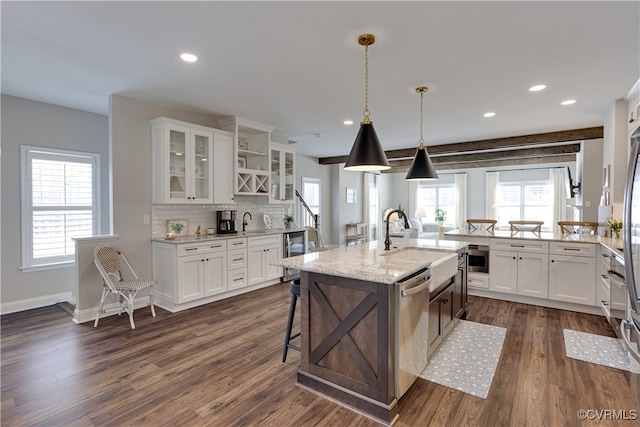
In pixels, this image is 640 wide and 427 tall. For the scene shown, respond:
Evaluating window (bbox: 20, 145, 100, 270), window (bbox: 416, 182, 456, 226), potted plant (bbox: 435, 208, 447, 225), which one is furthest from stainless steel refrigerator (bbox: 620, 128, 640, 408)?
potted plant (bbox: 435, 208, 447, 225)

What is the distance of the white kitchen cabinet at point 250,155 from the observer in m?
4.78

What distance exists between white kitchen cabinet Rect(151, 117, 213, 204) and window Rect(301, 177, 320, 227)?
3531 mm

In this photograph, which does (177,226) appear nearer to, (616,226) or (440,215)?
(616,226)

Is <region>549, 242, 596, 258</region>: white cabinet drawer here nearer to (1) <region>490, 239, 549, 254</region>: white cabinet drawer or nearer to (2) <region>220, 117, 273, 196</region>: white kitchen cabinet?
(1) <region>490, 239, 549, 254</region>: white cabinet drawer

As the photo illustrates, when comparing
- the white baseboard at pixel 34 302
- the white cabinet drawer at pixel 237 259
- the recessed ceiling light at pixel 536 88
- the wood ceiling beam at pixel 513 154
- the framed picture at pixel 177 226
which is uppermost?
the recessed ceiling light at pixel 536 88

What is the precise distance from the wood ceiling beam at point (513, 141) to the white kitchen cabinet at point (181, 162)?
4458 millimetres

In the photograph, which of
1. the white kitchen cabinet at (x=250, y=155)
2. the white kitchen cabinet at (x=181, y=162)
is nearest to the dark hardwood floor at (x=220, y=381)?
the white kitchen cabinet at (x=181, y=162)

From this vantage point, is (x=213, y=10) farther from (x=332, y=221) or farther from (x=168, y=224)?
(x=332, y=221)

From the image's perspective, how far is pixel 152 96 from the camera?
3.84 metres

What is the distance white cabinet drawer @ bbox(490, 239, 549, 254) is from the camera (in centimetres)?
399

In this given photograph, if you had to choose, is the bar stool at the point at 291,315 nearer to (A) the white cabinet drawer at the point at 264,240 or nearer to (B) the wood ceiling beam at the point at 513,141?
(A) the white cabinet drawer at the point at 264,240

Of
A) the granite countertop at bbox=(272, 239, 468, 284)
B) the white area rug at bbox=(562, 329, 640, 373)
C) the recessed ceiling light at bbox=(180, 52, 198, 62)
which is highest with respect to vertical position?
the recessed ceiling light at bbox=(180, 52, 198, 62)

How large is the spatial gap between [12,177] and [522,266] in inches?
258

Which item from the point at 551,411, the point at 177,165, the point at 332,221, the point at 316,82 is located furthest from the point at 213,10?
the point at 332,221
